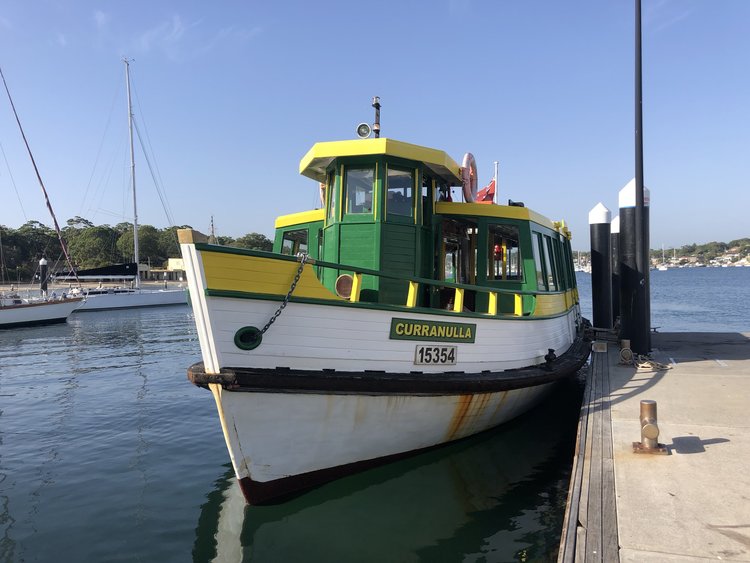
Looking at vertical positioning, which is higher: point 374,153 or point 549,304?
point 374,153

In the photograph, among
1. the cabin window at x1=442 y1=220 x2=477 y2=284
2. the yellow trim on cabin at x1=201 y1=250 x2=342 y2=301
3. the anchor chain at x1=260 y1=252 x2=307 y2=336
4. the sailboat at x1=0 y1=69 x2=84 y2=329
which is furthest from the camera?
the sailboat at x1=0 y1=69 x2=84 y2=329

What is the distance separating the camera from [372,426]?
17.8 ft

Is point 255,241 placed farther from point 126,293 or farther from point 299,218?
point 299,218

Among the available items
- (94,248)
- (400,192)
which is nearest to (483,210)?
(400,192)

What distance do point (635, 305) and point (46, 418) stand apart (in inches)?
433

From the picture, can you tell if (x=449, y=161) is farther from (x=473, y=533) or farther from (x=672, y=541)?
(x=672, y=541)

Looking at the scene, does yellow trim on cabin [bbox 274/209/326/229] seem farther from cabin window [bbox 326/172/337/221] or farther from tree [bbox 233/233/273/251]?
tree [bbox 233/233/273/251]

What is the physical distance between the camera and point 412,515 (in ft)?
17.2

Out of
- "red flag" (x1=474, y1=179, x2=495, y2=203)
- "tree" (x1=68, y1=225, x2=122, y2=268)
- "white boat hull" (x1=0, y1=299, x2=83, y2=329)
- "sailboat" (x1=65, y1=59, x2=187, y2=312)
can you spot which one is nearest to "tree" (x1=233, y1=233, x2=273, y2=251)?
"tree" (x1=68, y1=225, x2=122, y2=268)

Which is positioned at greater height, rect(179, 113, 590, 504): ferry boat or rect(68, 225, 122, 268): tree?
rect(68, 225, 122, 268): tree

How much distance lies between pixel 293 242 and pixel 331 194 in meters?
1.96

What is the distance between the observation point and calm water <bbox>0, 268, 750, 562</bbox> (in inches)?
185

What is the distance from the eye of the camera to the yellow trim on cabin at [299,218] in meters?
7.86

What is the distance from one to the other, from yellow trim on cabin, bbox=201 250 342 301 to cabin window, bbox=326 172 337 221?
225cm
